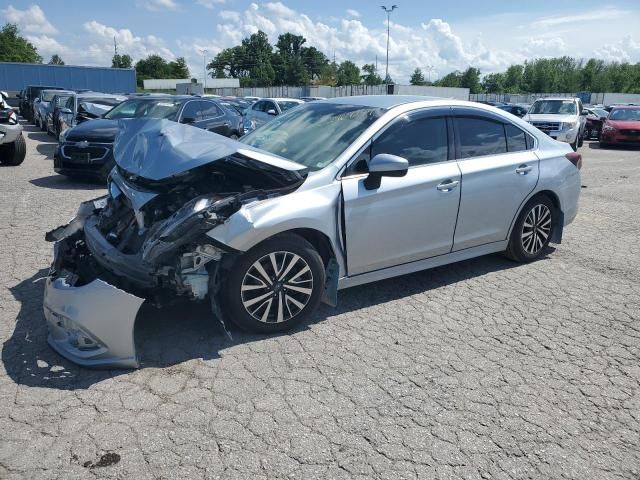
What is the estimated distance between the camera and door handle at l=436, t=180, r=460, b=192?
4546 mm

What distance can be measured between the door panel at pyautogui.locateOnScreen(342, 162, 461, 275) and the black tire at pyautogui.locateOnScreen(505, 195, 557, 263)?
3.52 ft

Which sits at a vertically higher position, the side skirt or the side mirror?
the side mirror

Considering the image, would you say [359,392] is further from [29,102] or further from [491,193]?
[29,102]

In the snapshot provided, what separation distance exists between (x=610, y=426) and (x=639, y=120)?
833 inches

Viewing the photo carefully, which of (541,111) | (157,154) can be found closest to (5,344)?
(157,154)

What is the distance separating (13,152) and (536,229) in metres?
10.9

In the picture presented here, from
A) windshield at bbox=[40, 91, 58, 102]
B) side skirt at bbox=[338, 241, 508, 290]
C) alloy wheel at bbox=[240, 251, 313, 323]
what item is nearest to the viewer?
alloy wheel at bbox=[240, 251, 313, 323]

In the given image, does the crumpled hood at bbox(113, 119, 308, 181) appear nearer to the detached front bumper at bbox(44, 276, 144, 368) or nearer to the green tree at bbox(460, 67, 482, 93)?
the detached front bumper at bbox(44, 276, 144, 368)

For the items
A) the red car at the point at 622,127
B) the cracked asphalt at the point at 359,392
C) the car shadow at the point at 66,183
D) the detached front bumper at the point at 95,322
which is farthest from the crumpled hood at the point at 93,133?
the red car at the point at 622,127

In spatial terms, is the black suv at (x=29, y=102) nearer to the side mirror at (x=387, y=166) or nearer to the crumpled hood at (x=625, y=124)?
the crumpled hood at (x=625, y=124)

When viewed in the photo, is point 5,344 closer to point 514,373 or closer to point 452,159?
point 514,373

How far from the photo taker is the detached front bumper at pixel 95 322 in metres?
3.18

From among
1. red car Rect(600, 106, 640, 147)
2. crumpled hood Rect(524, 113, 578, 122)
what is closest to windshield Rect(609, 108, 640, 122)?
red car Rect(600, 106, 640, 147)

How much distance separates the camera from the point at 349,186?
13.4 feet
